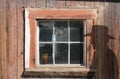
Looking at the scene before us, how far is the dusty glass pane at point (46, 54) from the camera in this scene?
6.29 m

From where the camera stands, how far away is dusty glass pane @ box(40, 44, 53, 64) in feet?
20.6

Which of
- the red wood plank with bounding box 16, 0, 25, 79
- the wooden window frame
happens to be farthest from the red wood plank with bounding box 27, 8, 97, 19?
the red wood plank with bounding box 16, 0, 25, 79

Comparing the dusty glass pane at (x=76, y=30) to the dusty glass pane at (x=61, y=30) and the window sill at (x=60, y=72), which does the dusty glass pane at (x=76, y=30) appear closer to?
A: the dusty glass pane at (x=61, y=30)

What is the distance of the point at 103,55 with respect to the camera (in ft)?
20.6

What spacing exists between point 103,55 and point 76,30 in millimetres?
673

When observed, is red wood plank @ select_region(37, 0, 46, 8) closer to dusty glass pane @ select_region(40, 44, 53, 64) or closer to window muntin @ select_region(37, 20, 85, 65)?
window muntin @ select_region(37, 20, 85, 65)

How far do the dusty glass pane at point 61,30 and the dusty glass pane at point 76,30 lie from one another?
0.09 metres

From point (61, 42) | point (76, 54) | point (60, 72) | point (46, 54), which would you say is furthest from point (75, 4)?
point (60, 72)

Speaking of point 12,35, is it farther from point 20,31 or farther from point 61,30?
point 61,30

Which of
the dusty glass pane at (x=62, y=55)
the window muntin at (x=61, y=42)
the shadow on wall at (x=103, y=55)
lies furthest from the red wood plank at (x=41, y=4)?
the shadow on wall at (x=103, y=55)

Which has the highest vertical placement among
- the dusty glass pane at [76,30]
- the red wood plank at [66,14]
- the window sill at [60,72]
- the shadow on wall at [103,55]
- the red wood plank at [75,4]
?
the red wood plank at [75,4]

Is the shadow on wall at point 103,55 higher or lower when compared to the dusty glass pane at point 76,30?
lower

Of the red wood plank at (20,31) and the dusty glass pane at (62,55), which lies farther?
the dusty glass pane at (62,55)

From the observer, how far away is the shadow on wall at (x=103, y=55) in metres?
6.25
